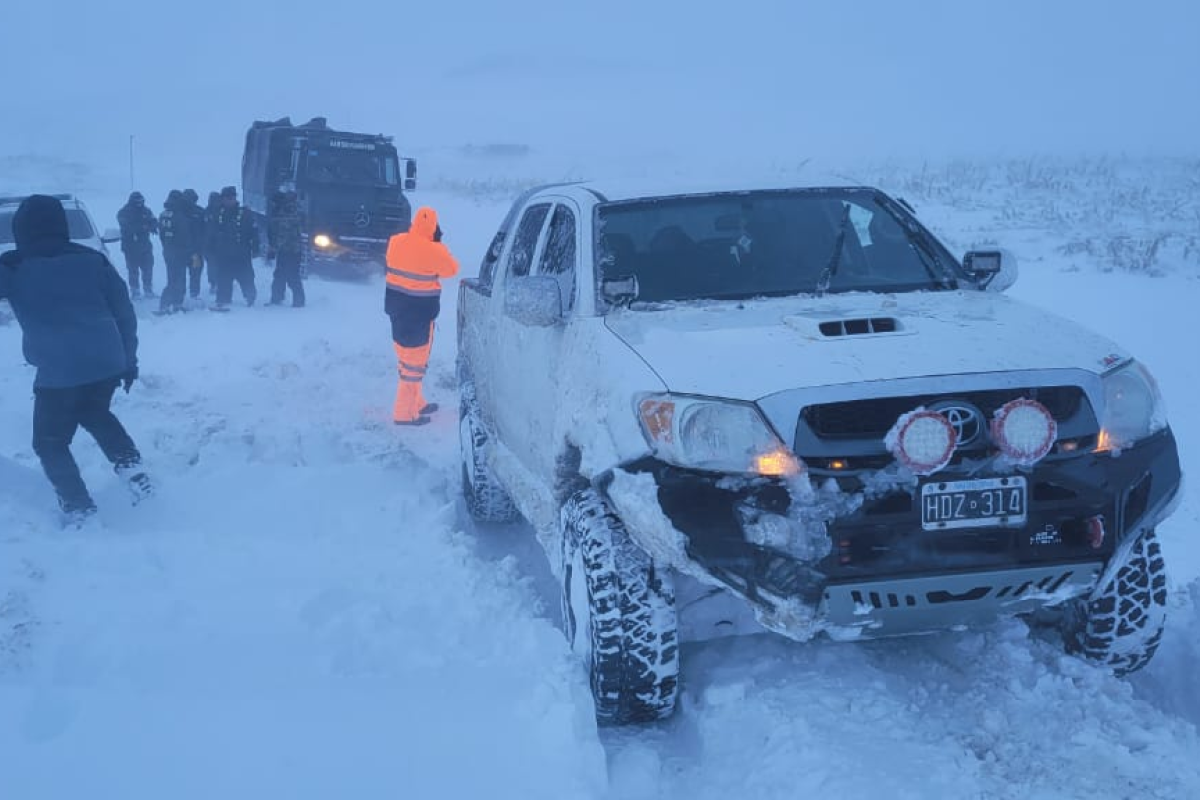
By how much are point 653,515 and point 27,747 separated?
183cm

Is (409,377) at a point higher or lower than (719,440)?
lower

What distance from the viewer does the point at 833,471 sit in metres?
2.85

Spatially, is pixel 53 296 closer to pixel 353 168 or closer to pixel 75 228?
pixel 75 228

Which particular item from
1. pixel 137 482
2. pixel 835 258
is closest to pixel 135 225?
pixel 137 482

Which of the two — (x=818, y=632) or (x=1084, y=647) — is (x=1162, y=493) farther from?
(x=818, y=632)

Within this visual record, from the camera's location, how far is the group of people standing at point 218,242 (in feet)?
44.0

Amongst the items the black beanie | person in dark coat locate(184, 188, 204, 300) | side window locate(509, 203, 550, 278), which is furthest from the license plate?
person in dark coat locate(184, 188, 204, 300)

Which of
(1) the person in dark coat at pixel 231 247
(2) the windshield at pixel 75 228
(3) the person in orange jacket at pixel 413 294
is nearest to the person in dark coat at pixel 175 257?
(1) the person in dark coat at pixel 231 247

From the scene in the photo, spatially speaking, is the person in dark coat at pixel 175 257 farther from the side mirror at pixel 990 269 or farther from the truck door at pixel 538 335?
the side mirror at pixel 990 269

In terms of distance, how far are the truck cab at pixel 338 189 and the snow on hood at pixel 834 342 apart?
13.1m

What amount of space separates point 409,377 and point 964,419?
5325mm

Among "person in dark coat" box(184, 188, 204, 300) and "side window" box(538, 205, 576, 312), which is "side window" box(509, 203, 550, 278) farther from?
"person in dark coat" box(184, 188, 204, 300)

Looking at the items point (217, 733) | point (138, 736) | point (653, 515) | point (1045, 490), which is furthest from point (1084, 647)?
point (138, 736)

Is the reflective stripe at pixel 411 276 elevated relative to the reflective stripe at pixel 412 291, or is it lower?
elevated
